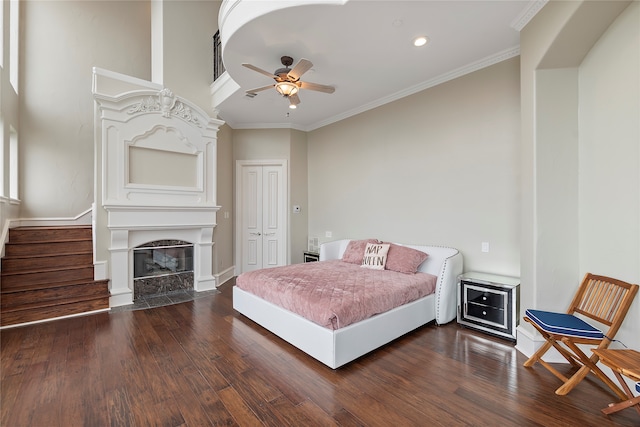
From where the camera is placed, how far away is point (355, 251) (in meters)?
4.33

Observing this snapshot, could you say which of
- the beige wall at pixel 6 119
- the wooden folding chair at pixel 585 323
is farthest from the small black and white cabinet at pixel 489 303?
the beige wall at pixel 6 119

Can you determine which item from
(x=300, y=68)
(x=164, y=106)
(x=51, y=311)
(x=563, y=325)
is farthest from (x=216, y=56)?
(x=563, y=325)

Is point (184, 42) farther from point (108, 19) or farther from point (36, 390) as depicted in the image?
point (36, 390)

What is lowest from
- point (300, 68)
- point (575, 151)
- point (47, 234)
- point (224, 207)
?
point (47, 234)

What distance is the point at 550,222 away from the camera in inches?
97.4

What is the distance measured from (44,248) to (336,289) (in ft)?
13.9

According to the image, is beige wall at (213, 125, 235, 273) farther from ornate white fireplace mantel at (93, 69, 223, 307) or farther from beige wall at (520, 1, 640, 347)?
beige wall at (520, 1, 640, 347)

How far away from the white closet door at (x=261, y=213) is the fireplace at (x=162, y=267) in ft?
4.07

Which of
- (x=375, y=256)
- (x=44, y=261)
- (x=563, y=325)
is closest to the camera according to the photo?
(x=563, y=325)

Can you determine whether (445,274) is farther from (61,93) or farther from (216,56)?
(61,93)

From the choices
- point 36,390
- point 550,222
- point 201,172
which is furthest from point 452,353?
point 201,172

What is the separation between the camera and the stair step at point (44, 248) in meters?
3.77

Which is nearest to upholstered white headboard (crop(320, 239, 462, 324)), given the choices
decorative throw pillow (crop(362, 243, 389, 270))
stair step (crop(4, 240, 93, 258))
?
decorative throw pillow (crop(362, 243, 389, 270))

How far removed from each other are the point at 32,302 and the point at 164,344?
6.76 ft
